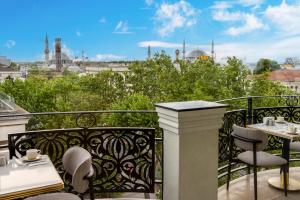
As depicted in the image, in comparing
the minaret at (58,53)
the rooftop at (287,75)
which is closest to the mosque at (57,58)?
the minaret at (58,53)

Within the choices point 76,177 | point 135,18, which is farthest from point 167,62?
point 135,18

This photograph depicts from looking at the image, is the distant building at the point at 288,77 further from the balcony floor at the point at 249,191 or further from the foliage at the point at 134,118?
the balcony floor at the point at 249,191

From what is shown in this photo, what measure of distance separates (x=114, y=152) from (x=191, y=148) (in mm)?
894

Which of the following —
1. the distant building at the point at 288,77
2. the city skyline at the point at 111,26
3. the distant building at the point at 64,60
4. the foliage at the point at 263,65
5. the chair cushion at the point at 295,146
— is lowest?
the chair cushion at the point at 295,146

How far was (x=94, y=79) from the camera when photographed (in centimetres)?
3288

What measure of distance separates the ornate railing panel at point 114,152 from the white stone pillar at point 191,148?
0.53 metres

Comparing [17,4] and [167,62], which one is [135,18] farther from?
[167,62]

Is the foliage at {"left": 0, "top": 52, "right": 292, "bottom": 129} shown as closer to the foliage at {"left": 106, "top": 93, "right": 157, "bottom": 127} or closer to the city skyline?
the foliage at {"left": 106, "top": 93, "right": 157, "bottom": 127}

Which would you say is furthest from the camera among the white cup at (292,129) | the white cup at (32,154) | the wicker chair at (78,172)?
the white cup at (292,129)

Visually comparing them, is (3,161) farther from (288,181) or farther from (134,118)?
(134,118)

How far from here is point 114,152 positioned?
282 centimetres

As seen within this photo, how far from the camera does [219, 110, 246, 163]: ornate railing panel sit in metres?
3.54

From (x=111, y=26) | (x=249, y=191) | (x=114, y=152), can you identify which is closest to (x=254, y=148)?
(x=249, y=191)

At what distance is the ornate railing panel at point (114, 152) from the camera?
9.14 ft
